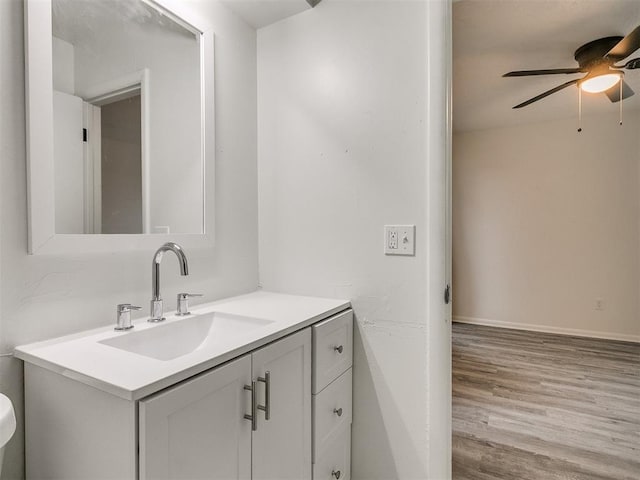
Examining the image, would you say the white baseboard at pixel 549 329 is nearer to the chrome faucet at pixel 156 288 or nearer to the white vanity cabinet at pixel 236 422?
the white vanity cabinet at pixel 236 422

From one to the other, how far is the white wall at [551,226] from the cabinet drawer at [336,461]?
3351mm

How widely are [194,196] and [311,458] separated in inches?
40.6

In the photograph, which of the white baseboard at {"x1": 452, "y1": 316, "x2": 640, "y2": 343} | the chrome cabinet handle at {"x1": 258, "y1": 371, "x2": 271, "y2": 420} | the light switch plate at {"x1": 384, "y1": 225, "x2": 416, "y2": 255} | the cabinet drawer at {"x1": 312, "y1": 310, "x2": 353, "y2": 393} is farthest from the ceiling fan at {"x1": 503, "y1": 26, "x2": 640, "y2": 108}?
the white baseboard at {"x1": 452, "y1": 316, "x2": 640, "y2": 343}

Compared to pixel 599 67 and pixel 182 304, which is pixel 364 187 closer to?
pixel 182 304

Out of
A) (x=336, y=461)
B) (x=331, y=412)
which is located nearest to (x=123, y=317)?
(x=331, y=412)

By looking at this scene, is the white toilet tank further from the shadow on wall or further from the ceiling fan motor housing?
the ceiling fan motor housing

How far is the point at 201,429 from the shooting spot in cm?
79

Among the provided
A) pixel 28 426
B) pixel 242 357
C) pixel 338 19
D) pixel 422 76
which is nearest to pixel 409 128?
pixel 422 76

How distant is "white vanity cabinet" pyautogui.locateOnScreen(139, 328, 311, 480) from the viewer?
70 cm

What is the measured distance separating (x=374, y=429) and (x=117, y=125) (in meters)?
1.44

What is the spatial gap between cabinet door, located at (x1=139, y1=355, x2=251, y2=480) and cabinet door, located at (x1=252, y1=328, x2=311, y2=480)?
49 mm

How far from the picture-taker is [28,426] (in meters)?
0.89

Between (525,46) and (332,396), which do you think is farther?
(525,46)

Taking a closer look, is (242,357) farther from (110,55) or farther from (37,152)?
(110,55)
